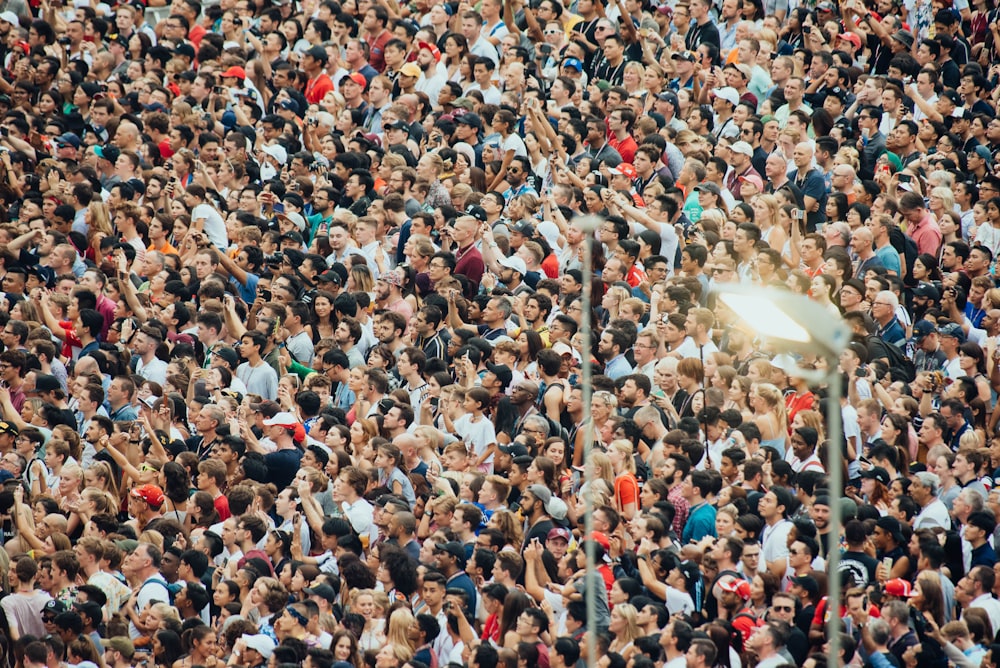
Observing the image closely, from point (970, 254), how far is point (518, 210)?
13.9ft

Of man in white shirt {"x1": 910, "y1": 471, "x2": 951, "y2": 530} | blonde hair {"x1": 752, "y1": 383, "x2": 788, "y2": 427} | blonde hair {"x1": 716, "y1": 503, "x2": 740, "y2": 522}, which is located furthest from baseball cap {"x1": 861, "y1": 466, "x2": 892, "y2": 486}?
blonde hair {"x1": 716, "y1": 503, "x2": 740, "y2": 522}

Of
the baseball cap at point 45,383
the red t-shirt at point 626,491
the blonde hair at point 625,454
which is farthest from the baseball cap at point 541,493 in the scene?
the baseball cap at point 45,383

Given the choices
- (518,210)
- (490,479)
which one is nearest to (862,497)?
(490,479)

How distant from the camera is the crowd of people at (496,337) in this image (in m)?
11.2

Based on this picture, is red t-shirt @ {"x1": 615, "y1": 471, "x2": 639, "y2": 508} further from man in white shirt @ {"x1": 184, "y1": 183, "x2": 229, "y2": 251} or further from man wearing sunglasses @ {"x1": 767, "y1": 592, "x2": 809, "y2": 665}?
man in white shirt @ {"x1": 184, "y1": 183, "x2": 229, "y2": 251}

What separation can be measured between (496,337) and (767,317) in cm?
837

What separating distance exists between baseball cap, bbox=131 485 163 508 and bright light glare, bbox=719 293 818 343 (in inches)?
304

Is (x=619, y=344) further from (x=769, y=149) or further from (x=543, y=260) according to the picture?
(x=769, y=149)

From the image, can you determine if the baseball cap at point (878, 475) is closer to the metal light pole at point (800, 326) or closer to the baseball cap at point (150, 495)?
the baseball cap at point (150, 495)

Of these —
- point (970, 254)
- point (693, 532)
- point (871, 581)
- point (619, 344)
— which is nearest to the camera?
point (871, 581)

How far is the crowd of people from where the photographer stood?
11188 millimetres

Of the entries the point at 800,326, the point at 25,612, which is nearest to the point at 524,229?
the point at 25,612

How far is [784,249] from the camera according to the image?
50.4 ft

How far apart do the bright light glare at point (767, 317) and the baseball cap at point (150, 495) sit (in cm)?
771
